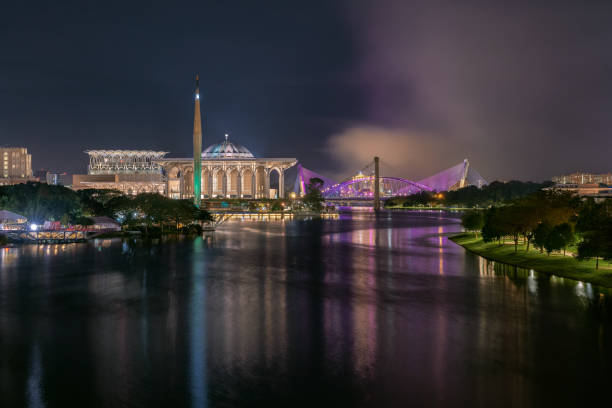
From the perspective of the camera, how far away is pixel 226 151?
170625mm

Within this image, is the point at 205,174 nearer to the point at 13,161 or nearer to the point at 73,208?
the point at 13,161

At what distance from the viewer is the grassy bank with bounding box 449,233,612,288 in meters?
26.6

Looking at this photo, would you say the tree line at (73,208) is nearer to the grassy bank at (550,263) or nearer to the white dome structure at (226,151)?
the grassy bank at (550,263)

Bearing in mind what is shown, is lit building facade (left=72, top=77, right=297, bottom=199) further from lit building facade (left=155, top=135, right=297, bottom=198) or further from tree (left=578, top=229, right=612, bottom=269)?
tree (left=578, top=229, right=612, bottom=269)

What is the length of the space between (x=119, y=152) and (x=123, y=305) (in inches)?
5658

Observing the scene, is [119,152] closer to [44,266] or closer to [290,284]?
[44,266]

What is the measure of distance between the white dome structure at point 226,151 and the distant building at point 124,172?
1638 cm

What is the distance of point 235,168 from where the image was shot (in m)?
162

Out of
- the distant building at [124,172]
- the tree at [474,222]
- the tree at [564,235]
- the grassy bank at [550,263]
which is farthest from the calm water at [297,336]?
the distant building at [124,172]

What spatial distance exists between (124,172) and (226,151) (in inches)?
1265

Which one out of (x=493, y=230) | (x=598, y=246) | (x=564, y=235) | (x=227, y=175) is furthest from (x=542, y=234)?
(x=227, y=175)

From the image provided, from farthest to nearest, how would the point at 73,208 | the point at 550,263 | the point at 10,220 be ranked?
the point at 73,208, the point at 10,220, the point at 550,263

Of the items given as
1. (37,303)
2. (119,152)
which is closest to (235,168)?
(119,152)

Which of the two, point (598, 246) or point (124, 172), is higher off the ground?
point (124, 172)
